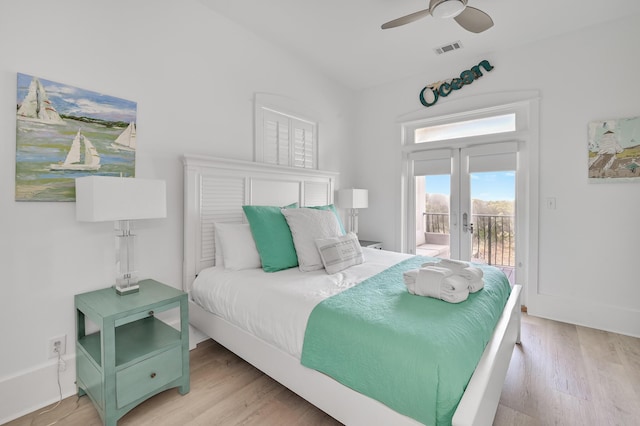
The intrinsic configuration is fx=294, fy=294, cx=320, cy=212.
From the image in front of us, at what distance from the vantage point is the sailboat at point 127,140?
2029 mm

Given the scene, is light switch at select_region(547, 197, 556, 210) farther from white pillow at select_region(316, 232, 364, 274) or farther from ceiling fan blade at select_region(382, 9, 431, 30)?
ceiling fan blade at select_region(382, 9, 431, 30)

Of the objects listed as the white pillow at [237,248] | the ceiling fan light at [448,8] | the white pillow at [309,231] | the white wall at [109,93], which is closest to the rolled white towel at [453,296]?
the white pillow at [309,231]

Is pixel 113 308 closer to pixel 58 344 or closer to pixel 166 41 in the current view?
pixel 58 344

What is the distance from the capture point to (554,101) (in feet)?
9.96

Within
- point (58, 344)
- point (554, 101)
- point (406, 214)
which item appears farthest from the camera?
point (406, 214)

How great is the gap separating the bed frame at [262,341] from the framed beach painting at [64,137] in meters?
0.50

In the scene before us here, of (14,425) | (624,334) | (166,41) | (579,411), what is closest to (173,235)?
(14,425)

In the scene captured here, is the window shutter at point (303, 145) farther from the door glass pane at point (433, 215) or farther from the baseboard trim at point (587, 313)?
the baseboard trim at point (587, 313)

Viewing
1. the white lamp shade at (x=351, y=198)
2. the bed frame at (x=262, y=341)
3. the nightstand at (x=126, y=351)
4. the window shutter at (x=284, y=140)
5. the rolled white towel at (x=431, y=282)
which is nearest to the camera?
the bed frame at (x=262, y=341)

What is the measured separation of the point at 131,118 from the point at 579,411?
3.41 m

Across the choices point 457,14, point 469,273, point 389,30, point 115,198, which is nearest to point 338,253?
point 469,273

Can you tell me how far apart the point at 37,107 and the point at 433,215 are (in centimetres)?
393

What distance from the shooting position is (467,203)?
3641 mm

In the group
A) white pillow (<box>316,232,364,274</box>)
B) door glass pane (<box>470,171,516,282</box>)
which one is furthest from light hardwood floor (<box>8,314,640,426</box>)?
door glass pane (<box>470,171,516,282</box>)
